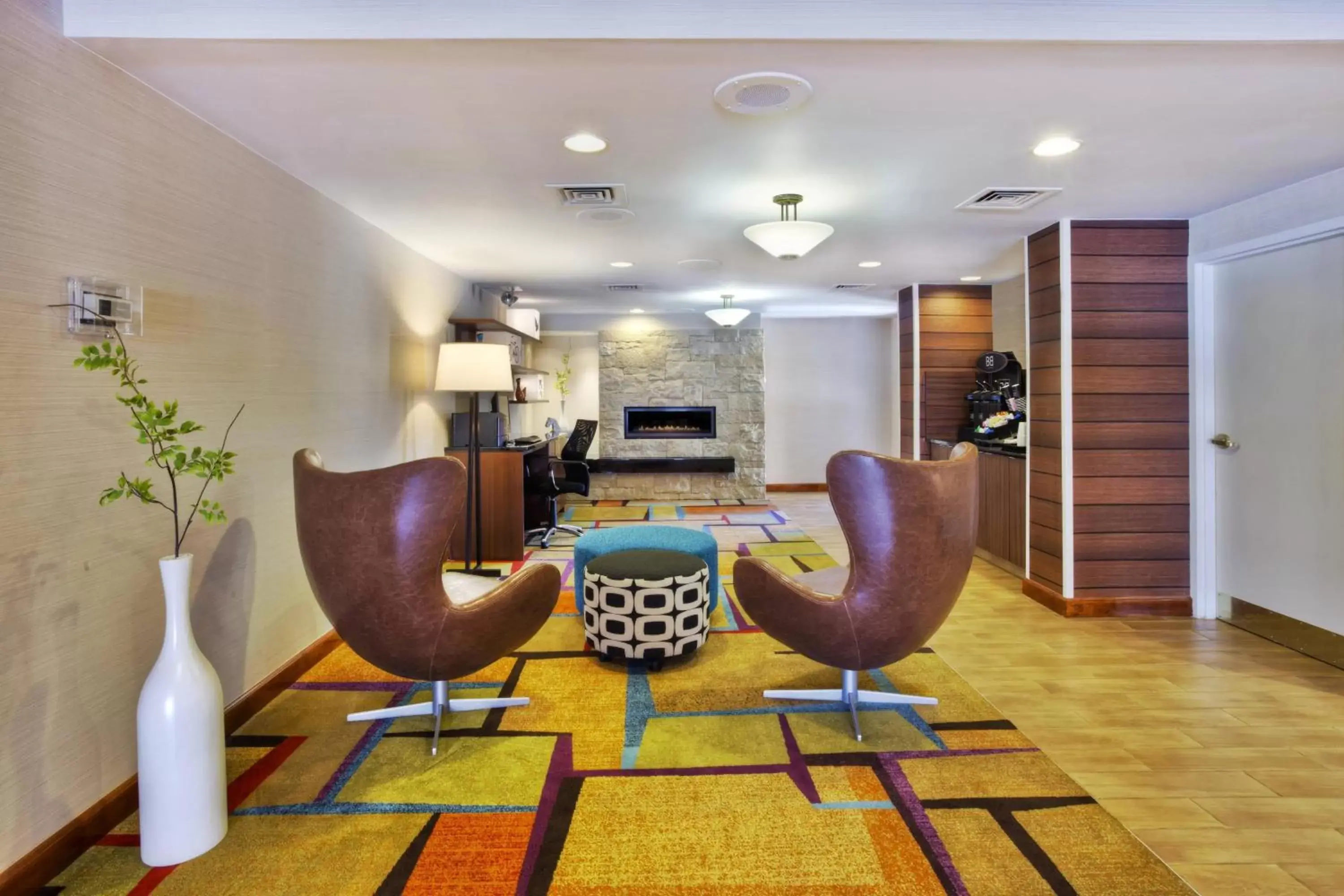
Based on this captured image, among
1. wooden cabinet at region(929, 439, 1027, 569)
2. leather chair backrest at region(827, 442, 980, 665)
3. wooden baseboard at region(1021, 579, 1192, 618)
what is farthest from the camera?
wooden cabinet at region(929, 439, 1027, 569)

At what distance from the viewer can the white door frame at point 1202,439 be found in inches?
150

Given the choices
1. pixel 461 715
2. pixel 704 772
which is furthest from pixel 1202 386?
pixel 461 715

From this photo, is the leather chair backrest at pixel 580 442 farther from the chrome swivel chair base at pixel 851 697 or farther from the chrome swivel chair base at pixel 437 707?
the chrome swivel chair base at pixel 851 697

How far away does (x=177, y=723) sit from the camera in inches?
70.6

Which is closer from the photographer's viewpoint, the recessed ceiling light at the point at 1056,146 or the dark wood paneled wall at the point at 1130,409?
the recessed ceiling light at the point at 1056,146

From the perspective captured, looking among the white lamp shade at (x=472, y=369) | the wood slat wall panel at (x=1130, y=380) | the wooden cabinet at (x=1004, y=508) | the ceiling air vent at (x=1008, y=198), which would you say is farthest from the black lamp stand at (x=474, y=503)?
the wood slat wall panel at (x=1130, y=380)

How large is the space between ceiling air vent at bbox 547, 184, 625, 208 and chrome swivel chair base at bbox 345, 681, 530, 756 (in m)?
2.26

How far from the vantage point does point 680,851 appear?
1825mm

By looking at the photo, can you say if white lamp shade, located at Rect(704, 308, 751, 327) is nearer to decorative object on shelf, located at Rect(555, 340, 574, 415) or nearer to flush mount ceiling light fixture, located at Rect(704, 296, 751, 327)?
flush mount ceiling light fixture, located at Rect(704, 296, 751, 327)

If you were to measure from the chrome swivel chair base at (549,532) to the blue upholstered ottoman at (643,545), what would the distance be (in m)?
2.07

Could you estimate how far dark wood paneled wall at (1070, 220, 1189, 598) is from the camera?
388 cm

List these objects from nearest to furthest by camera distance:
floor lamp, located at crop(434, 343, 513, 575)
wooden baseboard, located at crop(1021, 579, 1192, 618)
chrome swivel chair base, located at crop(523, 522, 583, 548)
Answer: wooden baseboard, located at crop(1021, 579, 1192, 618)
floor lamp, located at crop(434, 343, 513, 575)
chrome swivel chair base, located at crop(523, 522, 583, 548)

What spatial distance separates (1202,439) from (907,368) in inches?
118

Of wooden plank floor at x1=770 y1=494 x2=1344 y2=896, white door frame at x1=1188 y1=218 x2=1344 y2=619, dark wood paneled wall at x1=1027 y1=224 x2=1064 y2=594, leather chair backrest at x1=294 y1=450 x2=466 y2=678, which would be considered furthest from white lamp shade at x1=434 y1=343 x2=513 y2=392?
white door frame at x1=1188 y1=218 x2=1344 y2=619
